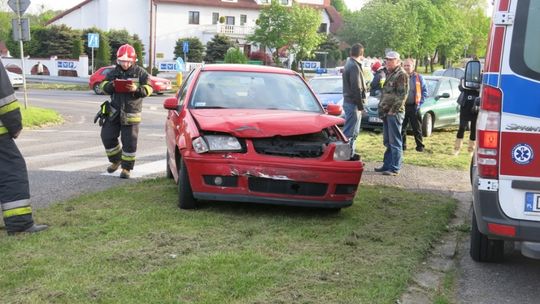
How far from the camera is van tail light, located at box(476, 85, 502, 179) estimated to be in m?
4.31

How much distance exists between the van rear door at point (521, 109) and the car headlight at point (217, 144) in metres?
2.69

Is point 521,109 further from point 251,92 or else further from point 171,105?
point 171,105

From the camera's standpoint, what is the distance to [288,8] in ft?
174

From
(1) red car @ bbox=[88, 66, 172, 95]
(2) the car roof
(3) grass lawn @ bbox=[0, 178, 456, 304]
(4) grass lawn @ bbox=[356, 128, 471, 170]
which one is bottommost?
(1) red car @ bbox=[88, 66, 172, 95]

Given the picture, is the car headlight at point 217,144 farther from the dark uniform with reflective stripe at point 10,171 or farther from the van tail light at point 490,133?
the van tail light at point 490,133

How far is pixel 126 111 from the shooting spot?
334 inches

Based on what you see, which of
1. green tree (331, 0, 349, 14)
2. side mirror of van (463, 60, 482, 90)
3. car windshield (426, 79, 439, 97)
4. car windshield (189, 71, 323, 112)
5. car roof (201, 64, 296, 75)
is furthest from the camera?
green tree (331, 0, 349, 14)

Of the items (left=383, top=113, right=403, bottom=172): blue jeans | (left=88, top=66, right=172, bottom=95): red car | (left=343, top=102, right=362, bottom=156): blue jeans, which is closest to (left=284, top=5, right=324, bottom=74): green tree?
(left=88, top=66, right=172, bottom=95): red car

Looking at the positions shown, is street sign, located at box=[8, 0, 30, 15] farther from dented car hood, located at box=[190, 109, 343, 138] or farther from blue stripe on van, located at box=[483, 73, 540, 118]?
blue stripe on van, located at box=[483, 73, 540, 118]

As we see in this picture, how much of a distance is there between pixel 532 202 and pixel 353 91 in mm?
5932

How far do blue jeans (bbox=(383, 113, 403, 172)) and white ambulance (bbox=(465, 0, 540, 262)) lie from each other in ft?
16.8

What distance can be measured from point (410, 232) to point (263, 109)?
7.13ft

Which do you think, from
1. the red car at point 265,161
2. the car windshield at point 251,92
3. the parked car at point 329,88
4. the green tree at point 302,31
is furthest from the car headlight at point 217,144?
the green tree at point 302,31

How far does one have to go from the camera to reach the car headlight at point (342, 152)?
20.7 feet
